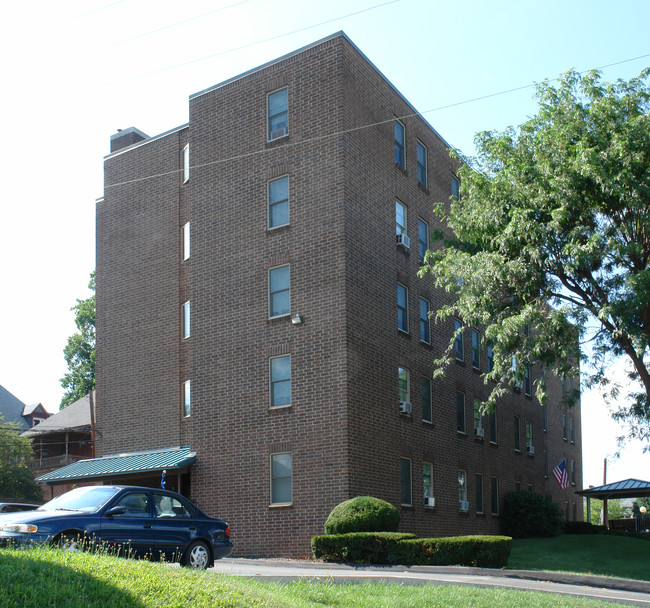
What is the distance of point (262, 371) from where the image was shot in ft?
88.3

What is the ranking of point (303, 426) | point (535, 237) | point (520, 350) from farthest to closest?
1. point (303, 426)
2. point (520, 350)
3. point (535, 237)

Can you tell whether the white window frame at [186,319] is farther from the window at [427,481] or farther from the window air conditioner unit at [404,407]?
the window at [427,481]

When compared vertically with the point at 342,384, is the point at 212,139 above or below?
above

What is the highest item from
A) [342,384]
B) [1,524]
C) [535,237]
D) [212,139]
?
[212,139]

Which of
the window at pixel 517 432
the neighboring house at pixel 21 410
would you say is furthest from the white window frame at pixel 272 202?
the neighboring house at pixel 21 410

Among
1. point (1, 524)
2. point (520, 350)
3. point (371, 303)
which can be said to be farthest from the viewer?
point (371, 303)

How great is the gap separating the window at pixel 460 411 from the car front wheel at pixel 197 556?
20.0m

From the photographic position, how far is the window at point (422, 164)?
110 ft

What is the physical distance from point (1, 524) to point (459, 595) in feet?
23.5

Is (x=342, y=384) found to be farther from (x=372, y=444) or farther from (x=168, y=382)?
(x=168, y=382)

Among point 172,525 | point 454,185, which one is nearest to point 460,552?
point 172,525

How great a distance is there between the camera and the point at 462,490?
109 ft

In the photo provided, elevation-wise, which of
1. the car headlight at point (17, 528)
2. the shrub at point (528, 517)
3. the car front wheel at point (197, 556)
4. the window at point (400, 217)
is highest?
the window at point (400, 217)

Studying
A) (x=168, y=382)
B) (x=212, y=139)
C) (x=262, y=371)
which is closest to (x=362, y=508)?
(x=262, y=371)
